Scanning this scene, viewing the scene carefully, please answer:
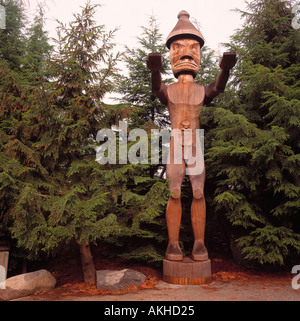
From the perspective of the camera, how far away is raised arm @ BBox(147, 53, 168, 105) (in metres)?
4.28

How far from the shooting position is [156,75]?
4.71 m

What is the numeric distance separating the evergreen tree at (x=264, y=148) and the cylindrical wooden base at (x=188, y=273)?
788 millimetres

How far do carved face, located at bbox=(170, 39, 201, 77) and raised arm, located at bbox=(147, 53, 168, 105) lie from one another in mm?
480

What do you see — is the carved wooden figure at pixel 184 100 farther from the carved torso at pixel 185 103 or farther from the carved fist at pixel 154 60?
the carved fist at pixel 154 60

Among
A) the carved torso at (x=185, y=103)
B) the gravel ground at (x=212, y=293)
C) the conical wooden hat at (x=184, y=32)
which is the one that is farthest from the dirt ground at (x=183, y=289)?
the conical wooden hat at (x=184, y=32)

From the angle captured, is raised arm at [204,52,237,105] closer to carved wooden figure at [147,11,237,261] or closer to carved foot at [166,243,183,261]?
carved wooden figure at [147,11,237,261]

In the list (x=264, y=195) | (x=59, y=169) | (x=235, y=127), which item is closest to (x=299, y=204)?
(x=264, y=195)

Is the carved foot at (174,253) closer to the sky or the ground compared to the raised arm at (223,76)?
closer to the ground

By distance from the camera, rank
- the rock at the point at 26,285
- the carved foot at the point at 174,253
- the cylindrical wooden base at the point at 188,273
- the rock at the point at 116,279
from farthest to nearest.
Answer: the carved foot at the point at 174,253 → the cylindrical wooden base at the point at 188,273 → the rock at the point at 116,279 → the rock at the point at 26,285

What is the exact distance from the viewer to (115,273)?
4.34 m

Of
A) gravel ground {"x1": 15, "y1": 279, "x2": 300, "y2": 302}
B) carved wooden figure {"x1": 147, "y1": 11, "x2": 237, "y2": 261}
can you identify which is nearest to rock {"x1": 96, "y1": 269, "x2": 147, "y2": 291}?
gravel ground {"x1": 15, "y1": 279, "x2": 300, "y2": 302}

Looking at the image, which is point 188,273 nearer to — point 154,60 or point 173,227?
point 173,227

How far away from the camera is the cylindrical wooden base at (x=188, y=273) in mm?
4418

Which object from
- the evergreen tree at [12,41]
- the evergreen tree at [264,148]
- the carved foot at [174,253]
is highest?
the evergreen tree at [12,41]
